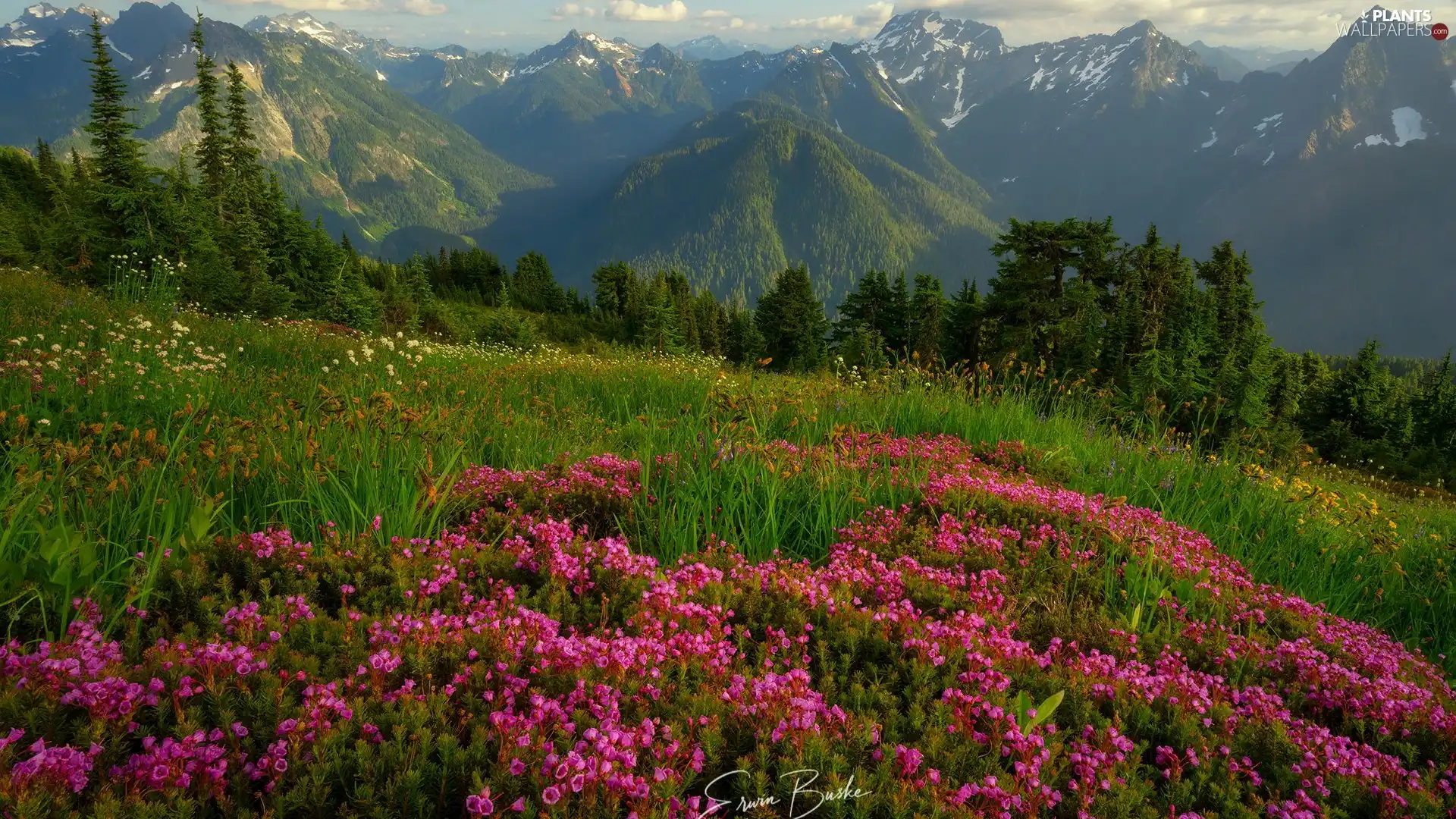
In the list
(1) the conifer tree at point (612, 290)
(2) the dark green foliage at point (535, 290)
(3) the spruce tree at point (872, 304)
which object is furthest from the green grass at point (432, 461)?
(2) the dark green foliage at point (535, 290)

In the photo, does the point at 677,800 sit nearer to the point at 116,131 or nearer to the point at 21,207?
the point at 116,131

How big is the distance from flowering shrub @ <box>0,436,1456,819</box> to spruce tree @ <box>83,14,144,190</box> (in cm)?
3517

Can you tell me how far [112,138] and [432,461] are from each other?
3698cm

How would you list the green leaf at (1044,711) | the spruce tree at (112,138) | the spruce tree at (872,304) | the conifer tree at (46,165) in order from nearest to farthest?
the green leaf at (1044,711) < the spruce tree at (112,138) < the spruce tree at (872,304) < the conifer tree at (46,165)

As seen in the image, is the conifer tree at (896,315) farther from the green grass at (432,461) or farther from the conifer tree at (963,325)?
the green grass at (432,461)

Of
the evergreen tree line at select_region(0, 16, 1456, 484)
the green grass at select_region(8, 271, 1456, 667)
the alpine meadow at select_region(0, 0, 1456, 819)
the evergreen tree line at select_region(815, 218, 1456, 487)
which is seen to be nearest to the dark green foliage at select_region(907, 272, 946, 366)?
the evergreen tree line at select_region(0, 16, 1456, 484)

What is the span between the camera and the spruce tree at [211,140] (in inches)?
1780

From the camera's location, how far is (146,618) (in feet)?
10.2

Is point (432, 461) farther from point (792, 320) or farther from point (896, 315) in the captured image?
point (792, 320)

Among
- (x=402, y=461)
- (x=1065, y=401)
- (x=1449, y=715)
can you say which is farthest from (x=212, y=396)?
(x=1065, y=401)

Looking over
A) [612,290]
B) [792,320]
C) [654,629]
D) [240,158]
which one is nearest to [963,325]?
[792,320]

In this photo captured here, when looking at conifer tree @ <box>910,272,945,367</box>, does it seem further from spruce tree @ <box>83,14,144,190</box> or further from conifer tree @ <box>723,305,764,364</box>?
spruce tree @ <box>83,14,144,190</box>

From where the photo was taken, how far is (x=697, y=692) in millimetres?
2930
